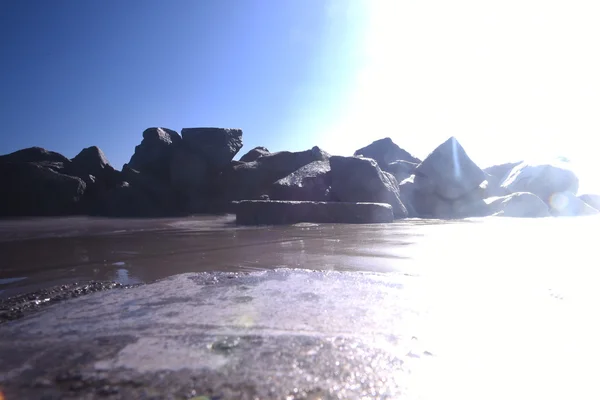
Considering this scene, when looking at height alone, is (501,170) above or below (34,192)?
above

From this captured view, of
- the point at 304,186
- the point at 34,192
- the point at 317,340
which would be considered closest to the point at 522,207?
the point at 304,186

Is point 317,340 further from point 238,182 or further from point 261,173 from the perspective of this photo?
point 238,182

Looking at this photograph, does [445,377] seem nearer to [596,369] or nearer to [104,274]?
[596,369]

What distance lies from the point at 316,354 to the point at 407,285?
114 cm

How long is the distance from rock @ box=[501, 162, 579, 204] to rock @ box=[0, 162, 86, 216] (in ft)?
65.1

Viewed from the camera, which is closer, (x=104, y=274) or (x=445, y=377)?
(x=445, y=377)

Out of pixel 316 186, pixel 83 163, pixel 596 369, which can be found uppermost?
pixel 83 163

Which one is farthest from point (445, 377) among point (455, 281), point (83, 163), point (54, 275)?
point (83, 163)

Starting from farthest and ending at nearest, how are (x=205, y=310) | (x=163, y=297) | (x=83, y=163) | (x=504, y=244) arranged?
(x=83, y=163)
(x=504, y=244)
(x=163, y=297)
(x=205, y=310)

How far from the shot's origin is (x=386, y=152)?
20125mm

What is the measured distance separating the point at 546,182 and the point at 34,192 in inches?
885

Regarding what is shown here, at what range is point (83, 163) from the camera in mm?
16141

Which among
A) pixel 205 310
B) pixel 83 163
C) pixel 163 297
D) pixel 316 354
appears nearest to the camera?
pixel 316 354

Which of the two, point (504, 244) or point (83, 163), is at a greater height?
point (83, 163)
